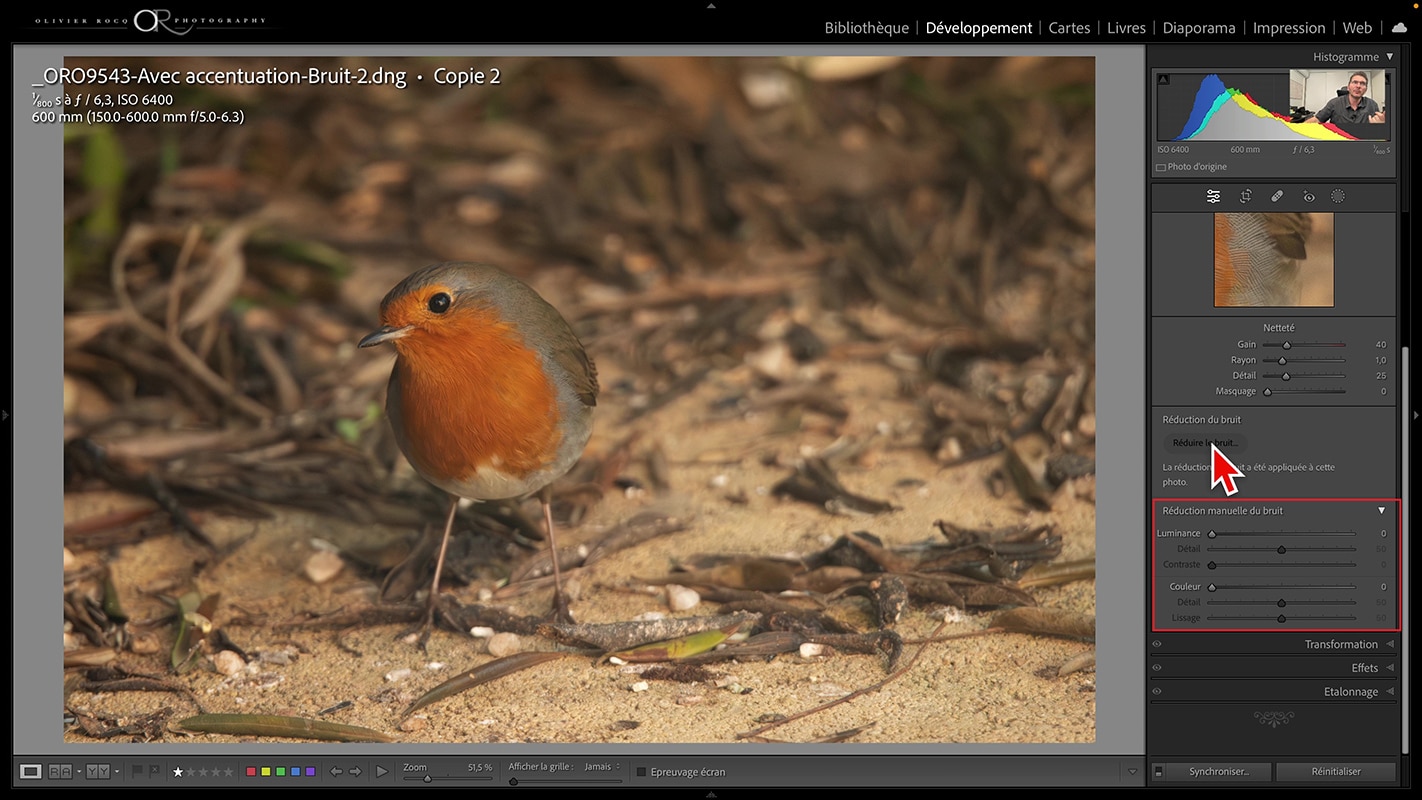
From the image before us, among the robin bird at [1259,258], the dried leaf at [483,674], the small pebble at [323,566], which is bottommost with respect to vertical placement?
the dried leaf at [483,674]

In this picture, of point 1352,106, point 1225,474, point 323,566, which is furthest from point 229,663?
point 1352,106

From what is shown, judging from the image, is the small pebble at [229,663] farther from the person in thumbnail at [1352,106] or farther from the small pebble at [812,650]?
the person in thumbnail at [1352,106]

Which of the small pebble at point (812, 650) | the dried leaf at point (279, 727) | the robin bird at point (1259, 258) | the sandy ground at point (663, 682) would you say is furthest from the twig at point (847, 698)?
the robin bird at point (1259, 258)

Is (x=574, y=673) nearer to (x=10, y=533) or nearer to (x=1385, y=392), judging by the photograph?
(x=10, y=533)

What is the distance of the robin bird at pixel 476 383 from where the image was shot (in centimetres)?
298

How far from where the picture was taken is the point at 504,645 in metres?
3.04

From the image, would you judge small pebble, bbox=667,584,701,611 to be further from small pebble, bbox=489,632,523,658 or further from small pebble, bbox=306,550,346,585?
small pebble, bbox=306,550,346,585

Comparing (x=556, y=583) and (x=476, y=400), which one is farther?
(x=556, y=583)

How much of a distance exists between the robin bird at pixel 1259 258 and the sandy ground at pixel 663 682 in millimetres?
838

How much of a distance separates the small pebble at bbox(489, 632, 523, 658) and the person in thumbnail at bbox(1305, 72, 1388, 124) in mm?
2098

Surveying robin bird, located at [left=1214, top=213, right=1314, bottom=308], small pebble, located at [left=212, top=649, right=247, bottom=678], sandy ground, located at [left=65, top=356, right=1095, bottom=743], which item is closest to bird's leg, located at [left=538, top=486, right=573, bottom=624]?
sandy ground, located at [left=65, top=356, right=1095, bottom=743]

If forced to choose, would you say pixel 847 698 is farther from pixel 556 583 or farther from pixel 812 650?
pixel 556 583

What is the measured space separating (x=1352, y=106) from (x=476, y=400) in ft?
6.60
